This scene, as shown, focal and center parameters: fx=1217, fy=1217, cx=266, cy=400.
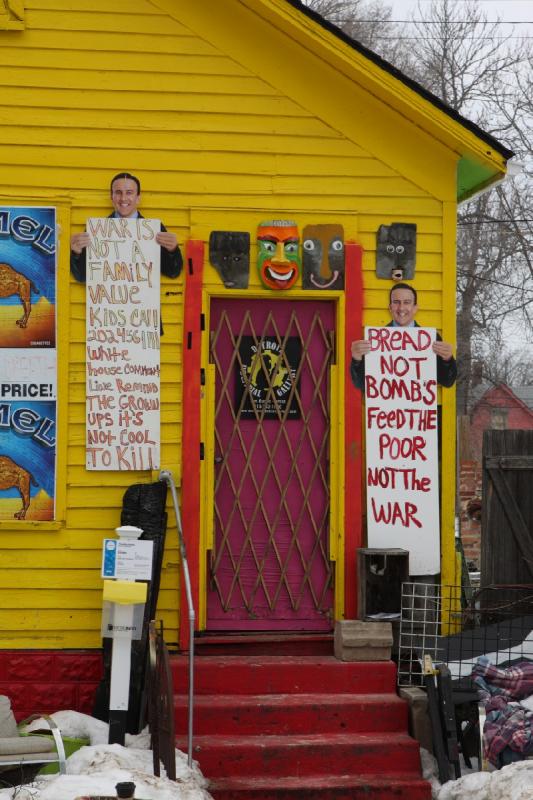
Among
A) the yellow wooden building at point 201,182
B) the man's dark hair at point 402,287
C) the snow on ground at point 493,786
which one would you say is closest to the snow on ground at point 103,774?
Result: the yellow wooden building at point 201,182

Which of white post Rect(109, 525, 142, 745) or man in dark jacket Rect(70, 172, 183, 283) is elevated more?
man in dark jacket Rect(70, 172, 183, 283)

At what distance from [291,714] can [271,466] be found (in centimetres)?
196

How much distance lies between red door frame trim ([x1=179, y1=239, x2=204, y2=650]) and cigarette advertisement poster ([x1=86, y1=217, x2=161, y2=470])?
0.22m

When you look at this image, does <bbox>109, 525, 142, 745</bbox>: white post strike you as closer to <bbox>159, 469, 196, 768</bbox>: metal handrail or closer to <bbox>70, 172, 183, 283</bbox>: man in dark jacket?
<bbox>159, 469, 196, 768</bbox>: metal handrail

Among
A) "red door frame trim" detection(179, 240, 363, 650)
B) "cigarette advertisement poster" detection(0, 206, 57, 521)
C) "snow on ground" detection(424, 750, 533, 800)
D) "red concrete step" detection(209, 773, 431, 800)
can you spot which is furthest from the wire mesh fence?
"cigarette advertisement poster" detection(0, 206, 57, 521)

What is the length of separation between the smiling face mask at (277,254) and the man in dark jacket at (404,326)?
0.76m

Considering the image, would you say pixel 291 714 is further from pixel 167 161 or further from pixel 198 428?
pixel 167 161

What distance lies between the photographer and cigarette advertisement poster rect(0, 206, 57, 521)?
9.36 metres

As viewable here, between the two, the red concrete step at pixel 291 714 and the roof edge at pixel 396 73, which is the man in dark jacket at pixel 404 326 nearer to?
the roof edge at pixel 396 73

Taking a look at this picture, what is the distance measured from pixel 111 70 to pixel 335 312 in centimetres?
259

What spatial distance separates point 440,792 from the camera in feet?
26.5

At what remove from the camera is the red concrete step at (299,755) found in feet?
27.3

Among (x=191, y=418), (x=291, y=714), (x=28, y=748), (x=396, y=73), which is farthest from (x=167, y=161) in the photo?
(x=28, y=748)

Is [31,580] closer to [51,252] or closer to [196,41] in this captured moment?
[51,252]
